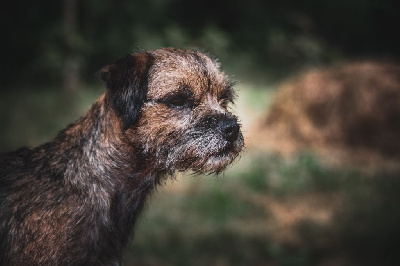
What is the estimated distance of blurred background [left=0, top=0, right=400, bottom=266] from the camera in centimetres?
579

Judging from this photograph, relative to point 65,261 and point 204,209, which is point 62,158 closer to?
point 65,261

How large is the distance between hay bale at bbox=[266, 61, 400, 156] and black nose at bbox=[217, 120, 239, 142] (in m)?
7.21

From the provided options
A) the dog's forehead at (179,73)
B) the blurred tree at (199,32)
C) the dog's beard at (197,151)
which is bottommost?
the dog's beard at (197,151)

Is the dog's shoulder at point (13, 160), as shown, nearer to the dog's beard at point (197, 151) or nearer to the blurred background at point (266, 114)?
the blurred background at point (266, 114)

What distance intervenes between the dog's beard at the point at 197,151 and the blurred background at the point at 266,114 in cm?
74

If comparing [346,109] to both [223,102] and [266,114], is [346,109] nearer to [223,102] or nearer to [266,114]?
[266,114]

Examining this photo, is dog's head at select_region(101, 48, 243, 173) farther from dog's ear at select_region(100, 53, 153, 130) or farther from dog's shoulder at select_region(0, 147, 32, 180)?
dog's shoulder at select_region(0, 147, 32, 180)

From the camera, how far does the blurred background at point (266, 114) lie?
579 centimetres

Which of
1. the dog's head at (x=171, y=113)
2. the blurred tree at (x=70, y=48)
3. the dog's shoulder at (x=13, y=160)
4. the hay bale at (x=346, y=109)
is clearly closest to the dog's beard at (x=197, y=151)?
the dog's head at (x=171, y=113)

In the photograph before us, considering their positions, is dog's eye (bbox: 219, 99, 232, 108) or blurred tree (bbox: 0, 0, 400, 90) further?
blurred tree (bbox: 0, 0, 400, 90)

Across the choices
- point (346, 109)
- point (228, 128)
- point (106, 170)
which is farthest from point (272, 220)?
point (346, 109)

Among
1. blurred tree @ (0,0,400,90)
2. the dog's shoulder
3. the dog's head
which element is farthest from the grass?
blurred tree @ (0,0,400,90)

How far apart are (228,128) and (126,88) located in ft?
2.61

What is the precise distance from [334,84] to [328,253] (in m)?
5.95
